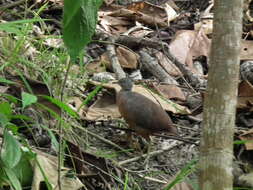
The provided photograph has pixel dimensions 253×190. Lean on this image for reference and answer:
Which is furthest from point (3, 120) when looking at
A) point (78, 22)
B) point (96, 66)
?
point (96, 66)

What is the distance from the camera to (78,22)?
1.98 m

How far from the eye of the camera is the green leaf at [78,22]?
6.06 feet

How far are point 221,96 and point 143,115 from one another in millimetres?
1821

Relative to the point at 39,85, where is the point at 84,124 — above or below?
below

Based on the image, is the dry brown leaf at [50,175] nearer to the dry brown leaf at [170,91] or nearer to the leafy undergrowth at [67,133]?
the leafy undergrowth at [67,133]

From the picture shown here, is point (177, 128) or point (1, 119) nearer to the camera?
point (1, 119)

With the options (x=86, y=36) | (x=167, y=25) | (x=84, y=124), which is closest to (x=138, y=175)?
(x=84, y=124)

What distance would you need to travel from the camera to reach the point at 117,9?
620cm

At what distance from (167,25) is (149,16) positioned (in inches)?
8.1

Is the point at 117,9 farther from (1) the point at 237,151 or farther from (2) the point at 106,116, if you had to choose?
(1) the point at 237,151

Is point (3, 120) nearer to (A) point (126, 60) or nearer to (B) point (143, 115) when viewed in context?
(B) point (143, 115)

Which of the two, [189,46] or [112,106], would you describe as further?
[189,46]

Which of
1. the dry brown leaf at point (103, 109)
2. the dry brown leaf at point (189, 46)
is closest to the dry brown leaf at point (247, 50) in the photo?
the dry brown leaf at point (189, 46)

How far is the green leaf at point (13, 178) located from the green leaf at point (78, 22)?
86 cm
